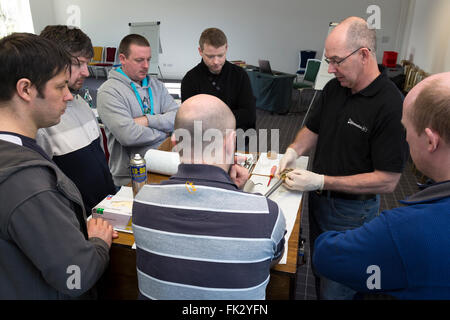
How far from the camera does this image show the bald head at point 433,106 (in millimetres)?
805

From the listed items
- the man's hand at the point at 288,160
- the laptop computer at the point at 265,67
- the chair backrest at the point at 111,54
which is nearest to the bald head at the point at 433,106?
the man's hand at the point at 288,160

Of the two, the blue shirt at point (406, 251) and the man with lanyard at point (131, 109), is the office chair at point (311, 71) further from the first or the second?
the blue shirt at point (406, 251)

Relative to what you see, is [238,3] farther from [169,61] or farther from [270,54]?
[169,61]

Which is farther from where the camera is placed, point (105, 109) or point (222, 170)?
point (105, 109)

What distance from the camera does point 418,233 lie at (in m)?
0.80

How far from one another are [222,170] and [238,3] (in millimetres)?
10093

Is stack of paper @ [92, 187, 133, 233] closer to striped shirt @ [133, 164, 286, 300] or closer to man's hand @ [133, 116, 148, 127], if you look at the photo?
striped shirt @ [133, 164, 286, 300]

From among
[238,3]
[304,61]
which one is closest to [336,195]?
[304,61]

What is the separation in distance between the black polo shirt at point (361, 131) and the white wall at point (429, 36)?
3.81m

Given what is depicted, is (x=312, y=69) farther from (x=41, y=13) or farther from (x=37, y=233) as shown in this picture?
(x=41, y=13)

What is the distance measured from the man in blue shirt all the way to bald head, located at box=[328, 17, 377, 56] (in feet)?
2.55

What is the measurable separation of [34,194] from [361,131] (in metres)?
1.50

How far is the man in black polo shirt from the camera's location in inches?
63.1

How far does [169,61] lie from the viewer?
10844 mm
